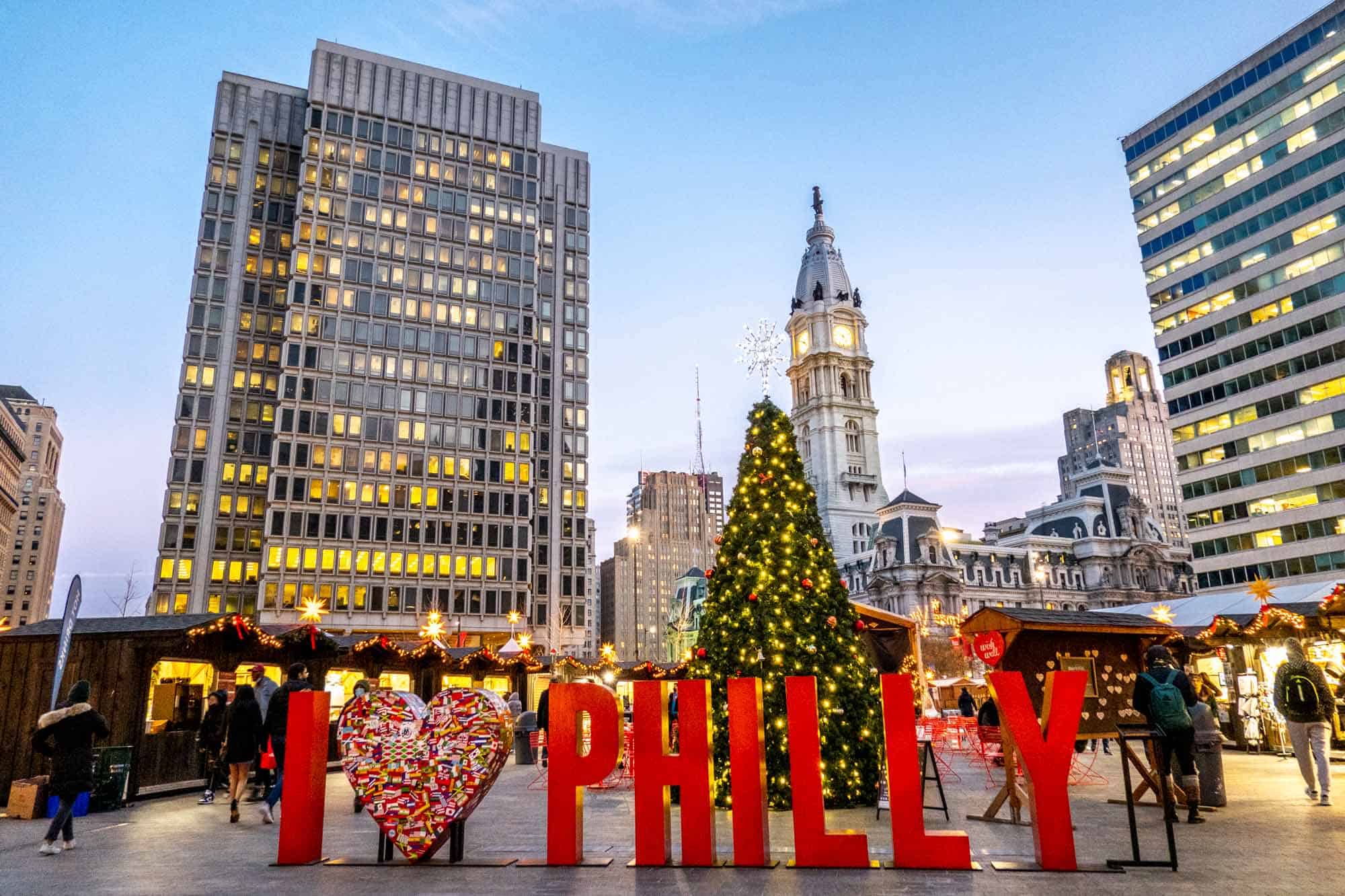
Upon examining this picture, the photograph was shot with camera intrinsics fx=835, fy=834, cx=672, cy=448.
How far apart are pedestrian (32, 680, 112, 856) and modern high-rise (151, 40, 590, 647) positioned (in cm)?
5745

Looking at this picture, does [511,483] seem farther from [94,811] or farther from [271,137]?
[94,811]

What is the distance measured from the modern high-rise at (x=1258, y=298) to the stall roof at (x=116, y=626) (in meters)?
76.8

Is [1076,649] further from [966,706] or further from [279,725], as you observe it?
[279,725]

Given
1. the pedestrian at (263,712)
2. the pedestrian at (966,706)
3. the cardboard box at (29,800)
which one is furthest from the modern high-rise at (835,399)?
the cardboard box at (29,800)

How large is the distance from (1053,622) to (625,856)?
12563mm

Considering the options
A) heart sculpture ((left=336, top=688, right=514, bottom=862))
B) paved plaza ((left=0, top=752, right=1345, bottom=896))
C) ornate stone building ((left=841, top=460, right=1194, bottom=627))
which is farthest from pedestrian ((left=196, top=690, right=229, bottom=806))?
ornate stone building ((left=841, top=460, right=1194, bottom=627))

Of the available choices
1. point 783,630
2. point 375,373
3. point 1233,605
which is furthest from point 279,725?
point 375,373

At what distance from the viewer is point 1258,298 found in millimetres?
70375

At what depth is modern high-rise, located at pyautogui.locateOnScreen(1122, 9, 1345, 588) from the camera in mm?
65500

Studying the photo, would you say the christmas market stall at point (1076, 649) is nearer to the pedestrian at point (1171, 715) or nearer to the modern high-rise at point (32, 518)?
the pedestrian at point (1171, 715)

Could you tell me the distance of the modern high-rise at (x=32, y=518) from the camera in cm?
17300

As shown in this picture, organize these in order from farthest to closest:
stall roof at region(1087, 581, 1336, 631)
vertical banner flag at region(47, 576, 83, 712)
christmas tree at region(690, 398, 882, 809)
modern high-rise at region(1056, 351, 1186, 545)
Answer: modern high-rise at region(1056, 351, 1186, 545) → stall roof at region(1087, 581, 1336, 631) → vertical banner flag at region(47, 576, 83, 712) → christmas tree at region(690, 398, 882, 809)

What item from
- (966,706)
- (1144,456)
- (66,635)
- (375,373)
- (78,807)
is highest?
(1144,456)

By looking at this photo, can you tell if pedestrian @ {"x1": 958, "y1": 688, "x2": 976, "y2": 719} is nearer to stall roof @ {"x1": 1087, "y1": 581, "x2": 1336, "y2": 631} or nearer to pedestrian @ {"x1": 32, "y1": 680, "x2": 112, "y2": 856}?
stall roof @ {"x1": 1087, "y1": 581, "x2": 1336, "y2": 631}
